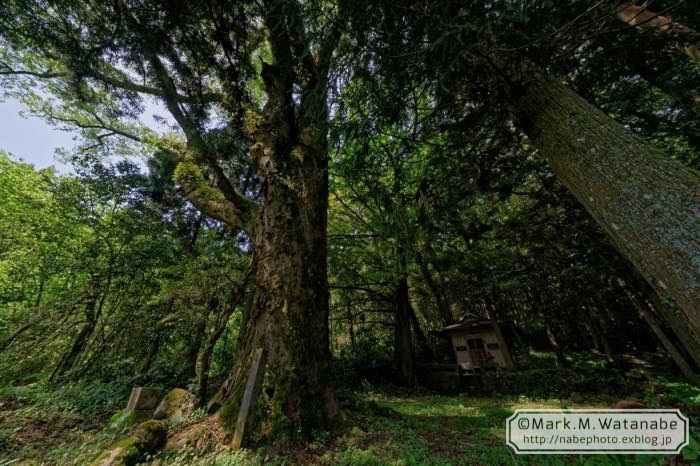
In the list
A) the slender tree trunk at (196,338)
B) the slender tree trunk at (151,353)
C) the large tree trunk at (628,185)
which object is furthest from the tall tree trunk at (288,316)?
the slender tree trunk at (151,353)

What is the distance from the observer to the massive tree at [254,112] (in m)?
2.90

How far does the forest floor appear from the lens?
2285 mm

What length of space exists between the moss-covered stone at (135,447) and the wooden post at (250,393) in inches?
34.9

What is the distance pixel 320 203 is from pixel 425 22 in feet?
8.80

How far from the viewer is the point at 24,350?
5.25 meters

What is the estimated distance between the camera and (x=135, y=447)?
250cm

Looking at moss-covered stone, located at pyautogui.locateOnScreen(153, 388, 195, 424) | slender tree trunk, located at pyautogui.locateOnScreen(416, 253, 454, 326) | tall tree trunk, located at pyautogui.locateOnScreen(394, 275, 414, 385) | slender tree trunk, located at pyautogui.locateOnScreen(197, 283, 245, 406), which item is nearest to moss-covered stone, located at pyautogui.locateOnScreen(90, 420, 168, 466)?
moss-covered stone, located at pyautogui.locateOnScreen(153, 388, 195, 424)

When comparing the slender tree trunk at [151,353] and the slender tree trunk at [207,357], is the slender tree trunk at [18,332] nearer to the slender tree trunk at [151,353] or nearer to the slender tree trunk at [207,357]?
the slender tree trunk at [151,353]

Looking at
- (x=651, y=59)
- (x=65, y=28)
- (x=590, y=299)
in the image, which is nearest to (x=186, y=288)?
(x=65, y=28)

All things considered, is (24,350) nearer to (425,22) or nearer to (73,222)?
(73,222)

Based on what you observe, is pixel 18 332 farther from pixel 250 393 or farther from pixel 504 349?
pixel 504 349

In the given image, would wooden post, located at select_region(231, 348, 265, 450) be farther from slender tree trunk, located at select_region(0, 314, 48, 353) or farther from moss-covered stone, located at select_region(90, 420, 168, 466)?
slender tree trunk, located at select_region(0, 314, 48, 353)

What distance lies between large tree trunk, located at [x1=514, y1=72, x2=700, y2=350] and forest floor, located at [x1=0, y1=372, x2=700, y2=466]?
139 centimetres

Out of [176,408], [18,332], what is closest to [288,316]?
[176,408]
